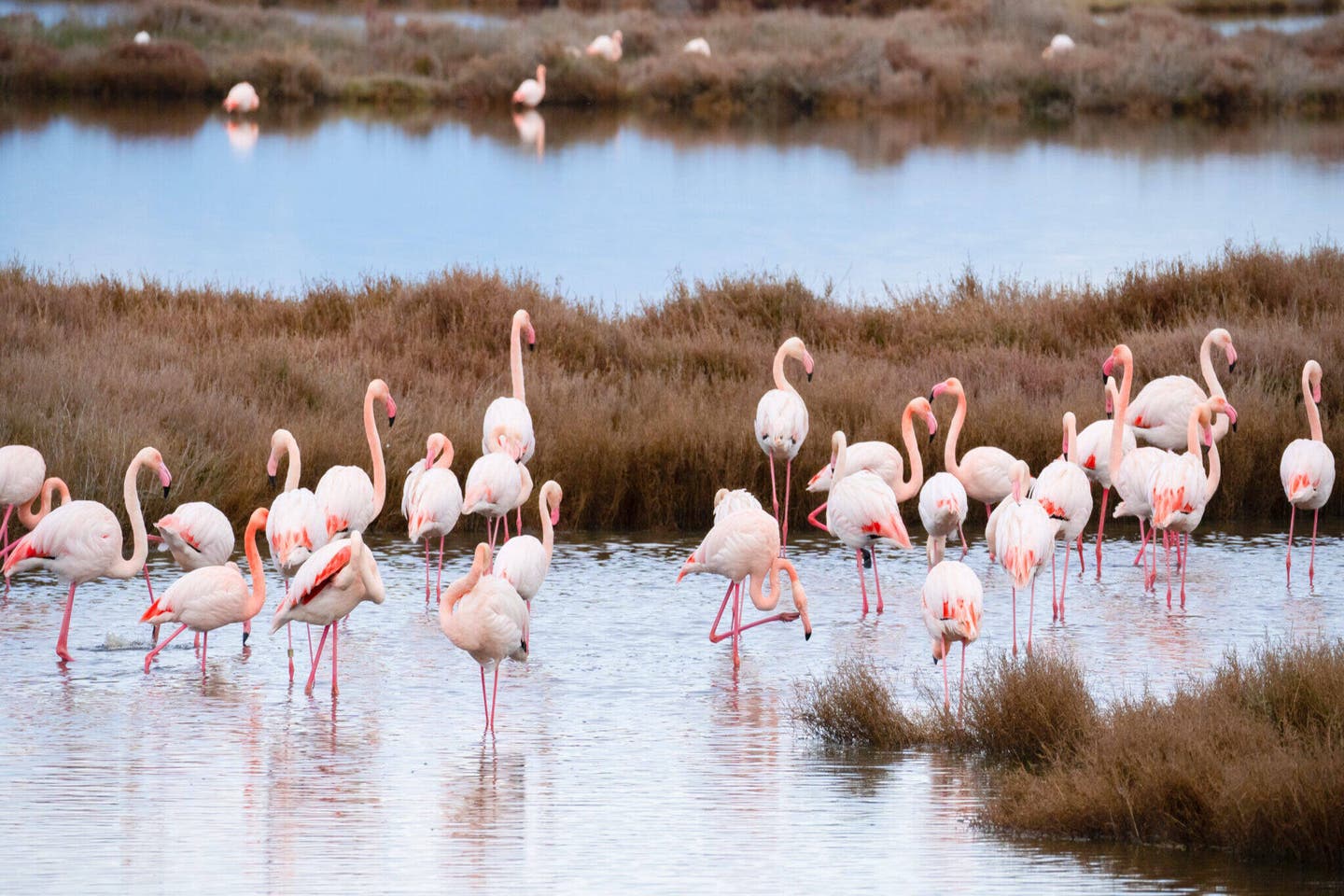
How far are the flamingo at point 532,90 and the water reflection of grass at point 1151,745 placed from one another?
4021 cm

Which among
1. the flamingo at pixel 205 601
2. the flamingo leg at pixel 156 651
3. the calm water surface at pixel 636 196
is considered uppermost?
the calm water surface at pixel 636 196

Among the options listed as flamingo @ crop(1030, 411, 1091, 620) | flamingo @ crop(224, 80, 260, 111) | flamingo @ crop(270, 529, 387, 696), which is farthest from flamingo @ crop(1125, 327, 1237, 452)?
flamingo @ crop(224, 80, 260, 111)

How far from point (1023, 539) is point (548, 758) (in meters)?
2.85

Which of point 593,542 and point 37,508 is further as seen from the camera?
point 593,542

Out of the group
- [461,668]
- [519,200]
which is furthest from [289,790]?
[519,200]

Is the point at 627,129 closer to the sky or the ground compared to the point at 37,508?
closer to the sky

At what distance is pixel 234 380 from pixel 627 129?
32.5 meters

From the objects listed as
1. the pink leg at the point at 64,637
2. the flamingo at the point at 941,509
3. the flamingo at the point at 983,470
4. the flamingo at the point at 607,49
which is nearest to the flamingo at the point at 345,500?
the pink leg at the point at 64,637

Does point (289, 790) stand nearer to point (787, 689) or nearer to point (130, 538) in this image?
point (787, 689)

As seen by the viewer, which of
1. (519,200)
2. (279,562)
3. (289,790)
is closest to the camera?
(289,790)

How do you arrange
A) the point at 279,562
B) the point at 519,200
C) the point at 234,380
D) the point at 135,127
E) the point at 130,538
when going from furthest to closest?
1. the point at 135,127
2. the point at 519,200
3. the point at 234,380
4. the point at 130,538
5. the point at 279,562

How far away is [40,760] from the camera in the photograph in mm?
7477

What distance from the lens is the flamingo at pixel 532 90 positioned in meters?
47.0

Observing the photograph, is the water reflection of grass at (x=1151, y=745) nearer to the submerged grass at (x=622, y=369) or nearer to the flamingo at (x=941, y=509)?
the flamingo at (x=941, y=509)
